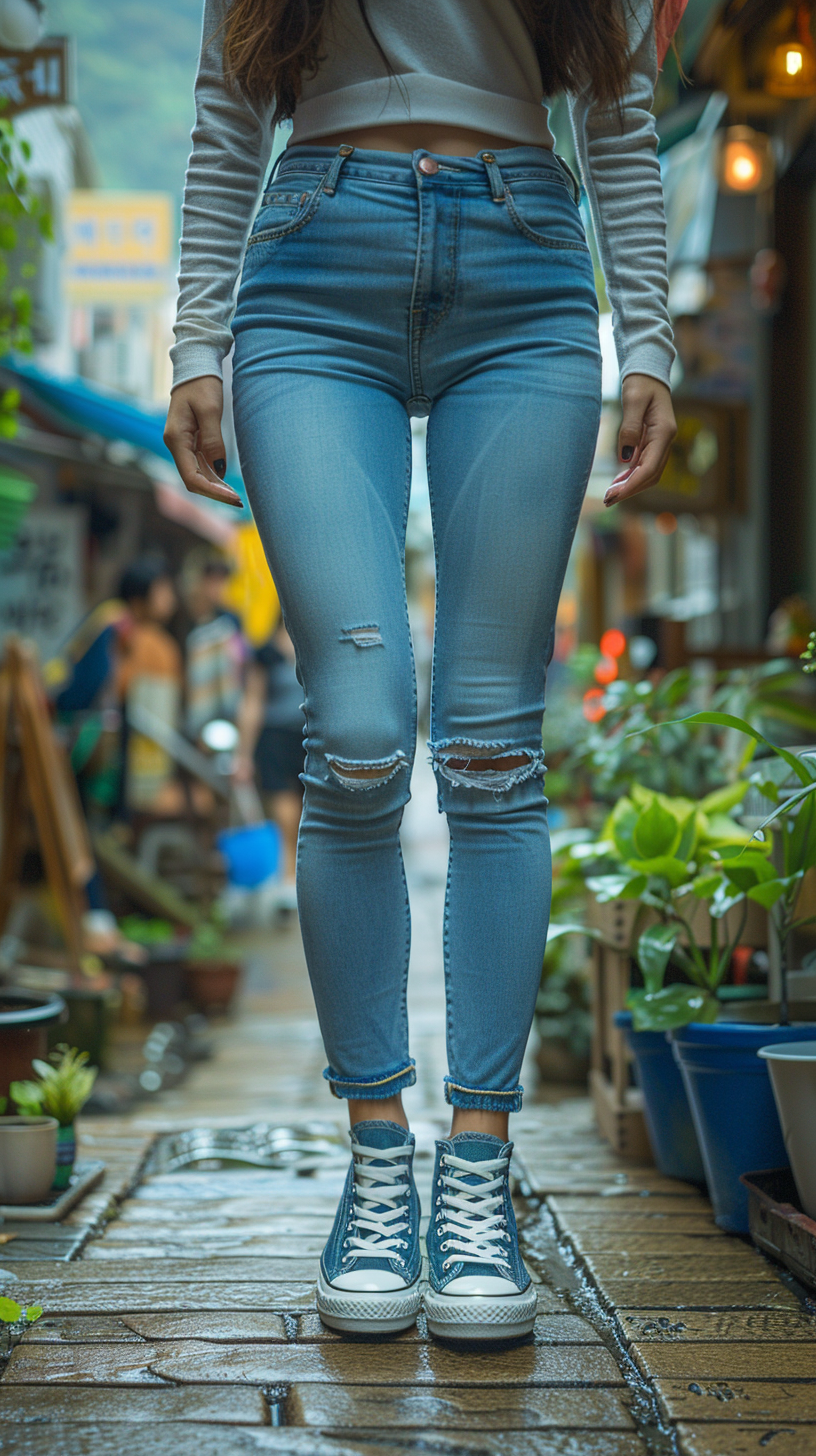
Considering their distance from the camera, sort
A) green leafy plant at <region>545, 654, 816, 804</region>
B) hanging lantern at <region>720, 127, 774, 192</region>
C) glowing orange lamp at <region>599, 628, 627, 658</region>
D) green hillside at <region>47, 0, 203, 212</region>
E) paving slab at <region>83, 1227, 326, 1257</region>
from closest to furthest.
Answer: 1. paving slab at <region>83, 1227, 326, 1257</region>
2. green leafy plant at <region>545, 654, 816, 804</region>
3. glowing orange lamp at <region>599, 628, 627, 658</region>
4. hanging lantern at <region>720, 127, 774, 192</region>
5. green hillside at <region>47, 0, 203, 212</region>

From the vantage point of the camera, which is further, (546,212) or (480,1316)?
(546,212)

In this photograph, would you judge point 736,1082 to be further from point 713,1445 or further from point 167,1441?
point 167,1441

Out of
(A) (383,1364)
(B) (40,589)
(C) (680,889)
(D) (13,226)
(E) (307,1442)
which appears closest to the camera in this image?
(E) (307,1442)

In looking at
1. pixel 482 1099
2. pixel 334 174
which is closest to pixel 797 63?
pixel 334 174

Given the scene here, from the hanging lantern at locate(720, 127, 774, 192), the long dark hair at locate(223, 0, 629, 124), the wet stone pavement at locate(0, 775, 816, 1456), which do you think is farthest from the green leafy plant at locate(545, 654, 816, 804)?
the hanging lantern at locate(720, 127, 774, 192)

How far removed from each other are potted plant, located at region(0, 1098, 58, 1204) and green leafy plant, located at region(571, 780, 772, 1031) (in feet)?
2.94

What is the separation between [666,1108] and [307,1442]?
1.06 meters

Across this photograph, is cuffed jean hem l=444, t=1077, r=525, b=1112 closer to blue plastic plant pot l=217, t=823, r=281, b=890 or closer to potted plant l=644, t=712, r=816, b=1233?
potted plant l=644, t=712, r=816, b=1233

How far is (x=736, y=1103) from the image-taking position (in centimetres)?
180

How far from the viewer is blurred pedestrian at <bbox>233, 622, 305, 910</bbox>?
7719 mm

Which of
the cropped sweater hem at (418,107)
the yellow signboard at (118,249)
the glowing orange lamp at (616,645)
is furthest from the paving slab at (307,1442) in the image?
the yellow signboard at (118,249)

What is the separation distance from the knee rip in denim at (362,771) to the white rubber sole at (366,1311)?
1.78ft

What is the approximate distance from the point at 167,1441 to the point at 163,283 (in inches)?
313

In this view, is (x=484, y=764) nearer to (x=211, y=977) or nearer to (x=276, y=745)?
(x=211, y=977)
